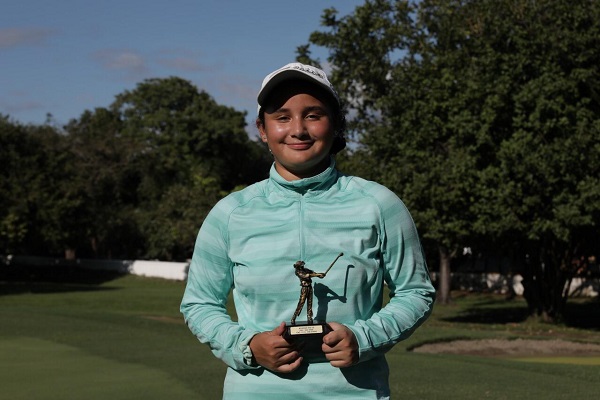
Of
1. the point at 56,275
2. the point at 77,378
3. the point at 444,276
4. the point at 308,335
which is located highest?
the point at 444,276

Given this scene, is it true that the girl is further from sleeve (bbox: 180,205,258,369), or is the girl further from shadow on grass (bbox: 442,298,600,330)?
shadow on grass (bbox: 442,298,600,330)

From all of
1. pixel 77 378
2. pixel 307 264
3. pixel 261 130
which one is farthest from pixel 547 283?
pixel 307 264

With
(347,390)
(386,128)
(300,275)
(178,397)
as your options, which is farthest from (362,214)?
(386,128)

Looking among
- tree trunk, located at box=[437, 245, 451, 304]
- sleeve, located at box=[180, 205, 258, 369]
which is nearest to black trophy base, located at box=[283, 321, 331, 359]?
sleeve, located at box=[180, 205, 258, 369]

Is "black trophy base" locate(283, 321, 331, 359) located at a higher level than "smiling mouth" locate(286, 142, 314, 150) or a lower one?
lower

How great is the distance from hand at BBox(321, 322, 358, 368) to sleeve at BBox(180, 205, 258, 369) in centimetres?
38

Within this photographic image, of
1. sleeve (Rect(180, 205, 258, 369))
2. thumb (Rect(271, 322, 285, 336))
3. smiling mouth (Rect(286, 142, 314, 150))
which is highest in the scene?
smiling mouth (Rect(286, 142, 314, 150))

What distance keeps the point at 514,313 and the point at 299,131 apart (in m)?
34.4

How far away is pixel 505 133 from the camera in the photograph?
25.8 m

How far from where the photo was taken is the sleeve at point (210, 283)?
10.2ft

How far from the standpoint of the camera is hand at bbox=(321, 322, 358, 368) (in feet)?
9.27

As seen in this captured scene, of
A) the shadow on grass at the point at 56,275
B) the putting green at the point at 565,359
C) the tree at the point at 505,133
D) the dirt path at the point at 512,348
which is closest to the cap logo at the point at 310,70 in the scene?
the putting green at the point at 565,359

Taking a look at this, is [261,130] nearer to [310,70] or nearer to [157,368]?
[310,70]

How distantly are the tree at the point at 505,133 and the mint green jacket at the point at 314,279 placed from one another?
833 inches
